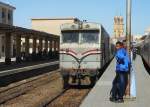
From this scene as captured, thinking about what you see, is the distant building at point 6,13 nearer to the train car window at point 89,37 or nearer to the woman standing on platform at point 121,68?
the train car window at point 89,37

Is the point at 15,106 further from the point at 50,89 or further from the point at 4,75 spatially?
the point at 4,75

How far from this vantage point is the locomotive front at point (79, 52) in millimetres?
20984

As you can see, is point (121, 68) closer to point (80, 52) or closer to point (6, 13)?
point (80, 52)

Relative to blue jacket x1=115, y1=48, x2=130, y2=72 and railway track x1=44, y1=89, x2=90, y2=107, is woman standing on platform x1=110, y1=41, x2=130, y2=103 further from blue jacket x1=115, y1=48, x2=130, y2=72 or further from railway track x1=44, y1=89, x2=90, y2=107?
railway track x1=44, y1=89, x2=90, y2=107

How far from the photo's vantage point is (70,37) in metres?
21.8

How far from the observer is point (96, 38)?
2156 cm

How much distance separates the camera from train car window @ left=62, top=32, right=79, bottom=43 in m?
21.7

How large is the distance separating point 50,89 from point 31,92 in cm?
177

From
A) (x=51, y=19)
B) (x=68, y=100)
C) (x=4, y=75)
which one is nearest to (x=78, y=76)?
(x=68, y=100)

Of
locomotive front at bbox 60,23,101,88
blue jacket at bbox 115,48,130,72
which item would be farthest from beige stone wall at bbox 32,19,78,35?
blue jacket at bbox 115,48,130,72

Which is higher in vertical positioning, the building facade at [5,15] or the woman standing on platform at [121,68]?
the building facade at [5,15]

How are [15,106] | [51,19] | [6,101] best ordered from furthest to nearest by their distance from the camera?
[51,19] < [6,101] < [15,106]

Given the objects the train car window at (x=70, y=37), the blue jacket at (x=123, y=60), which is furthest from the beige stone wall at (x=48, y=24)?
the blue jacket at (x=123, y=60)

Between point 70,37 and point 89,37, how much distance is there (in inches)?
35.5
